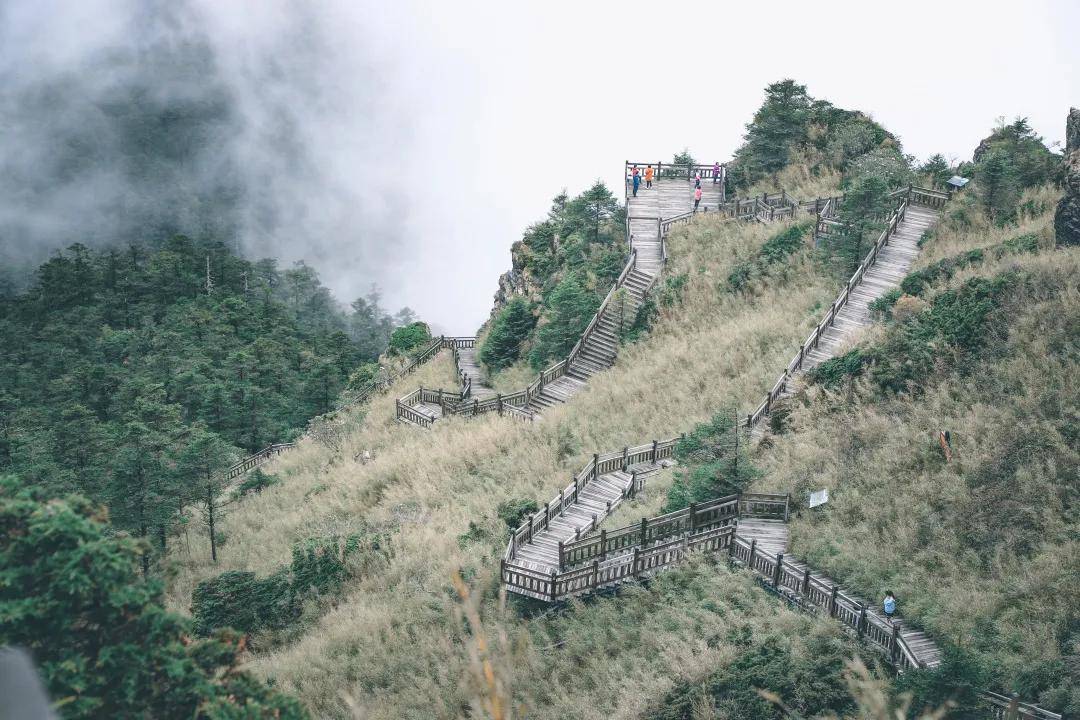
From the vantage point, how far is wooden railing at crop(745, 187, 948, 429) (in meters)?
25.6

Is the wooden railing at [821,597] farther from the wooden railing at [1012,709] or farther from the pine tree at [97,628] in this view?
the pine tree at [97,628]

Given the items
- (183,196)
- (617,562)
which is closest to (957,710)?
(617,562)

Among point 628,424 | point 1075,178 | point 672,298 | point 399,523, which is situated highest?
point 1075,178

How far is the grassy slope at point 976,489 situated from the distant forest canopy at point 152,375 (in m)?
20.2

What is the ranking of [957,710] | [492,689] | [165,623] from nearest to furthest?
[492,689], [165,623], [957,710]

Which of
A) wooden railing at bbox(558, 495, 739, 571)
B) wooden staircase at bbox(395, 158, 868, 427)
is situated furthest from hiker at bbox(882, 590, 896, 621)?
wooden staircase at bbox(395, 158, 868, 427)

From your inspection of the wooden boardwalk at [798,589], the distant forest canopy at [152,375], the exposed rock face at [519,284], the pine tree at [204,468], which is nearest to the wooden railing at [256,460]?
the distant forest canopy at [152,375]

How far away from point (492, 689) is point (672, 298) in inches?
1229

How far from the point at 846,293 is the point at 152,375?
43.0 metres

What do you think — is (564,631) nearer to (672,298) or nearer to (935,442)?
(935,442)

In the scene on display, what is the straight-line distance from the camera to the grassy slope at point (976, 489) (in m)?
15.2

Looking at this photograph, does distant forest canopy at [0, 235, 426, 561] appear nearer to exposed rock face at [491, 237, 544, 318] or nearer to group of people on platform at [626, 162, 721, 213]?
exposed rock face at [491, 237, 544, 318]

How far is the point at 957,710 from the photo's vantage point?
44.0ft

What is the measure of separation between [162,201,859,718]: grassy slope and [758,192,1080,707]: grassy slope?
2.65m
